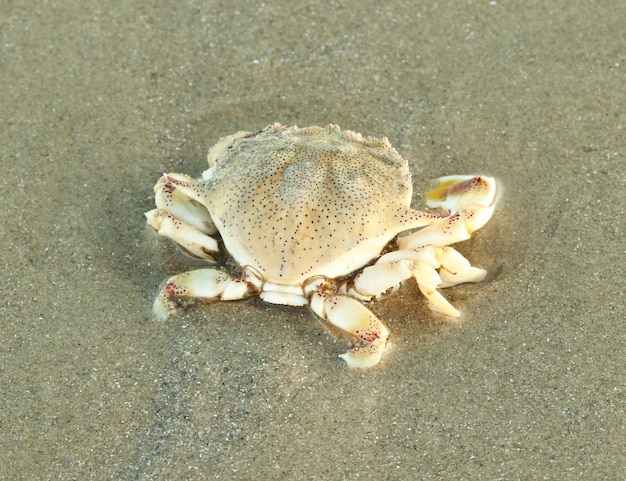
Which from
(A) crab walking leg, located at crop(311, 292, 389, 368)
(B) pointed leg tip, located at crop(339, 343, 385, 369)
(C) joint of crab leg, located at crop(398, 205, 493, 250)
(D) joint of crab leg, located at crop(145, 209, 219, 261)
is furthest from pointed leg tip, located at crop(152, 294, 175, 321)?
(C) joint of crab leg, located at crop(398, 205, 493, 250)

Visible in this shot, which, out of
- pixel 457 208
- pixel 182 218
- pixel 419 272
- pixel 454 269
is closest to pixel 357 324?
pixel 419 272

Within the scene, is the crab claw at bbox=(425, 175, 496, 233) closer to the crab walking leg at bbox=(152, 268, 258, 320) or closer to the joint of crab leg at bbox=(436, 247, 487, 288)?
the joint of crab leg at bbox=(436, 247, 487, 288)

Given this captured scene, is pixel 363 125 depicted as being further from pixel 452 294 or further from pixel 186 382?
pixel 186 382

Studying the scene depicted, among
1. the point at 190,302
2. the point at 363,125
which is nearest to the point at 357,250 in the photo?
the point at 190,302

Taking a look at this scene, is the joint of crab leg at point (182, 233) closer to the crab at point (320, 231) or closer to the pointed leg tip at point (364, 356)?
the crab at point (320, 231)

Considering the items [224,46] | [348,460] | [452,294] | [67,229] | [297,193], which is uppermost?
[224,46]

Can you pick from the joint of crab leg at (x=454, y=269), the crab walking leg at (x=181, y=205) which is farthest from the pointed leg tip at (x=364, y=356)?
the crab walking leg at (x=181, y=205)

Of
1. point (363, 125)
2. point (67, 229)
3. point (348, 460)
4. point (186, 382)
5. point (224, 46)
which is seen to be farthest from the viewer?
point (224, 46)
